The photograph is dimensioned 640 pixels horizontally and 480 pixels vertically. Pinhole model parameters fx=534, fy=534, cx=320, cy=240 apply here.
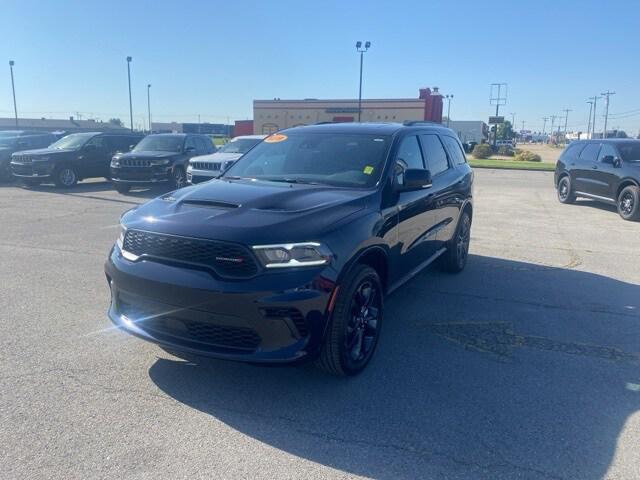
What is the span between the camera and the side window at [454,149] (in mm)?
6788

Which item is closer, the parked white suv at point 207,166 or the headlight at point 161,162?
the parked white suv at point 207,166

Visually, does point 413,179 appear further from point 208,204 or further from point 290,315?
point 290,315

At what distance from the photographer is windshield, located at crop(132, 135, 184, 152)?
15.8 metres

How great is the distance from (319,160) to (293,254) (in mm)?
1804

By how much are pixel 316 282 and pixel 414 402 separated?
3.57 feet

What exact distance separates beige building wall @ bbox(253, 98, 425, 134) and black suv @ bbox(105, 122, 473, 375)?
183ft

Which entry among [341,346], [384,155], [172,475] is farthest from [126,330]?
[384,155]

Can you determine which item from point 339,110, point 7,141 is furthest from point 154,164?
point 339,110

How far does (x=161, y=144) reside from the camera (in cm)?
1597

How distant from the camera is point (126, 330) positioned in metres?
3.74

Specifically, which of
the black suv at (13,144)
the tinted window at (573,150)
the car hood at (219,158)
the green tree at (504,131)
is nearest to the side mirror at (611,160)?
the tinted window at (573,150)

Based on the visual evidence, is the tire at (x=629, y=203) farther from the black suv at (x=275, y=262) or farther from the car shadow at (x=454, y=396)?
the black suv at (x=275, y=262)

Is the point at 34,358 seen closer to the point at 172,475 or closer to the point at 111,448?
the point at 111,448

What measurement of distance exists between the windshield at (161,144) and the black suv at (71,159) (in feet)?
5.57
